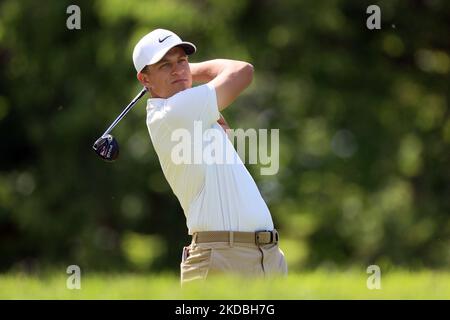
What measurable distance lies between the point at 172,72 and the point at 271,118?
1480 cm

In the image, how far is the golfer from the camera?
5.40 m

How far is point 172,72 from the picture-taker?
19.0 feet

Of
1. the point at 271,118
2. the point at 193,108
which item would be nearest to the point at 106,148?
the point at 193,108

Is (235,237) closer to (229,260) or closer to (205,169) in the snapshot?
(229,260)

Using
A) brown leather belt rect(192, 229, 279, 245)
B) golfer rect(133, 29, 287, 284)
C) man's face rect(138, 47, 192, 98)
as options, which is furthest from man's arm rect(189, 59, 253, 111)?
brown leather belt rect(192, 229, 279, 245)

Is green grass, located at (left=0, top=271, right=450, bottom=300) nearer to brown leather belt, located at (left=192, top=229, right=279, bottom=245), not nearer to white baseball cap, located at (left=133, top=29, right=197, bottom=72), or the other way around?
brown leather belt, located at (left=192, top=229, right=279, bottom=245)

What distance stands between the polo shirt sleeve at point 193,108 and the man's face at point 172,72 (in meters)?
0.24

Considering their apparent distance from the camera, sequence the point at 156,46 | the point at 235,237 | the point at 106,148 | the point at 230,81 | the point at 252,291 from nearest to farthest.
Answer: the point at 252,291 → the point at 235,237 → the point at 230,81 → the point at 156,46 → the point at 106,148

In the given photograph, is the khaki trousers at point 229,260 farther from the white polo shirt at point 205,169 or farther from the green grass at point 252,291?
the green grass at point 252,291

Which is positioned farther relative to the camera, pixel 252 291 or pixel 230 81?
pixel 230 81

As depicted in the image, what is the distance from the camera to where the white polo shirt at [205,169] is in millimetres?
5402

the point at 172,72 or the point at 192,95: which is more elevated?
the point at 172,72

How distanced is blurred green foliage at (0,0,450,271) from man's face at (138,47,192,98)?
1301 centimetres
